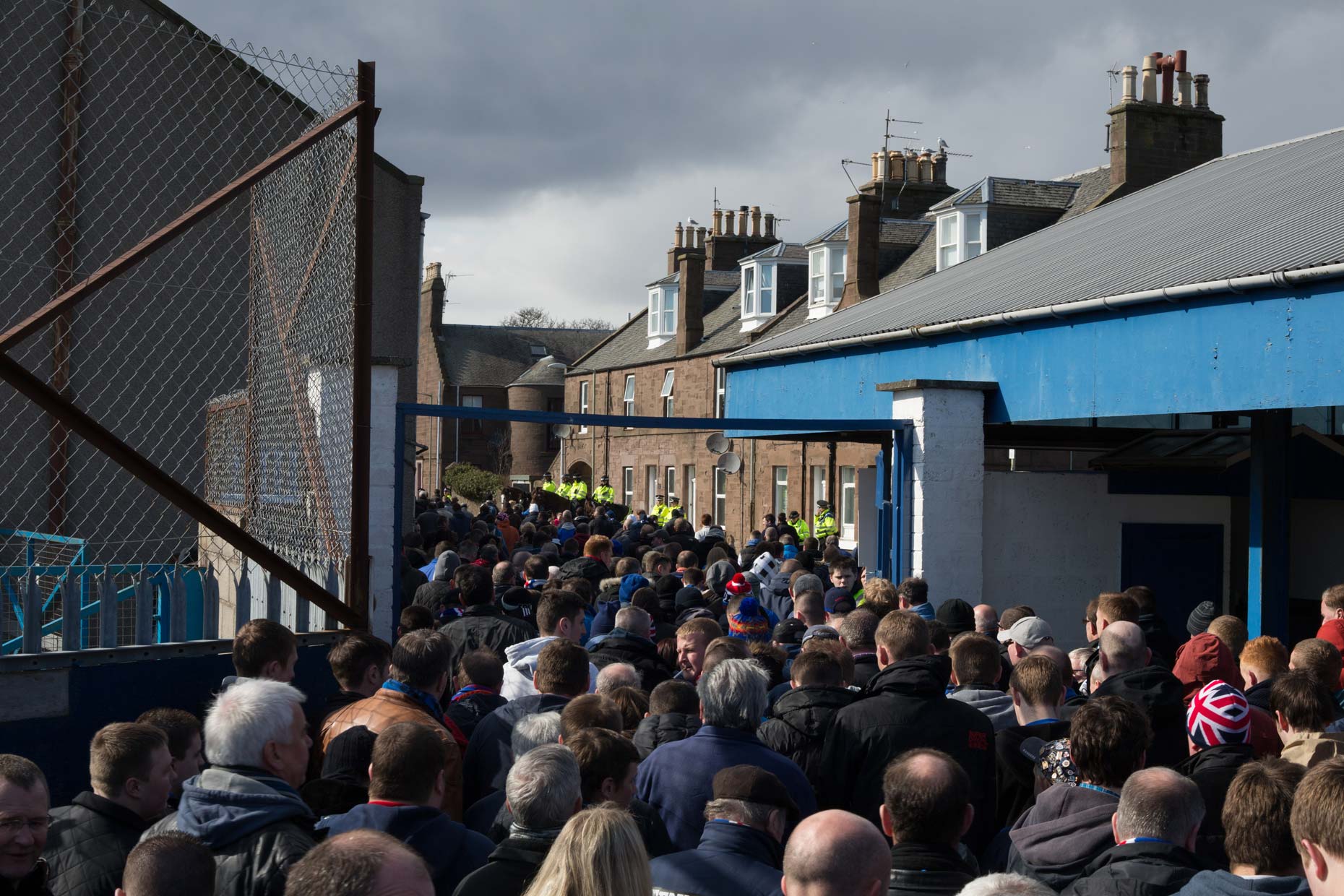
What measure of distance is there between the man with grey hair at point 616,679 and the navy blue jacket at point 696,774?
87 centimetres

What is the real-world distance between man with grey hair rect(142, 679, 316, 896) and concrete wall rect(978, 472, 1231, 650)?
917cm

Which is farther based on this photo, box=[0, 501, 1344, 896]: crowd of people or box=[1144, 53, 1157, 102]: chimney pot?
box=[1144, 53, 1157, 102]: chimney pot

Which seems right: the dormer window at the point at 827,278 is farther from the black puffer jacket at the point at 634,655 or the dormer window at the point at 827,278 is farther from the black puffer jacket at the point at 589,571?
the black puffer jacket at the point at 634,655

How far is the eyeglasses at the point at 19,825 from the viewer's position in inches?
126

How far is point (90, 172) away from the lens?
11.1 m

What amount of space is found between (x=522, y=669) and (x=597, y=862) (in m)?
3.55

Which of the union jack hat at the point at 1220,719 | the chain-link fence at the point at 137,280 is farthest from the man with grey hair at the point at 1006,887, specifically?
the chain-link fence at the point at 137,280

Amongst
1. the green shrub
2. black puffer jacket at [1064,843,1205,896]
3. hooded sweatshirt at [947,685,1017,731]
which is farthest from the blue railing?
the green shrub

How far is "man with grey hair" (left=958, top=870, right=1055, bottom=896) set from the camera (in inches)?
102

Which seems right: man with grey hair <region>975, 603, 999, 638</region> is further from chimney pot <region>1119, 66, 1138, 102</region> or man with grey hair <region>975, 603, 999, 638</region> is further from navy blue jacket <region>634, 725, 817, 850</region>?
chimney pot <region>1119, 66, 1138, 102</region>

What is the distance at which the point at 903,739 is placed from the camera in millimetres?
4961

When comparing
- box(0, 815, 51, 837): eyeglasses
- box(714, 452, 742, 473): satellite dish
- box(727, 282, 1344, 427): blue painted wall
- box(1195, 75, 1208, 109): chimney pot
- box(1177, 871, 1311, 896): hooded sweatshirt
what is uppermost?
box(1195, 75, 1208, 109): chimney pot

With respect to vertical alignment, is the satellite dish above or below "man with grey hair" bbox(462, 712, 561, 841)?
above

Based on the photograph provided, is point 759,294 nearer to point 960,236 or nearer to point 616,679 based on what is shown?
point 960,236
